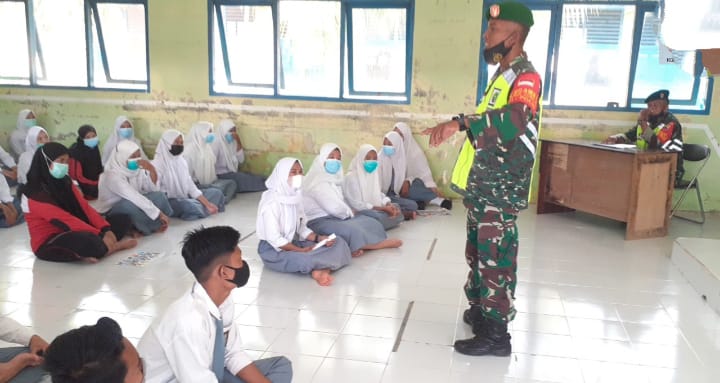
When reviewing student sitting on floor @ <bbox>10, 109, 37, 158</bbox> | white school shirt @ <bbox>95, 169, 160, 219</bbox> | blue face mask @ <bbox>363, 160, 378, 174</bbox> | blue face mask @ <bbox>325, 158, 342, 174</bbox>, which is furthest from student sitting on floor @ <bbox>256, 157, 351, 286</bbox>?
student sitting on floor @ <bbox>10, 109, 37, 158</bbox>

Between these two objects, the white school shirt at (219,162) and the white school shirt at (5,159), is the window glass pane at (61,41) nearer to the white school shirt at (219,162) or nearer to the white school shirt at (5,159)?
the white school shirt at (5,159)

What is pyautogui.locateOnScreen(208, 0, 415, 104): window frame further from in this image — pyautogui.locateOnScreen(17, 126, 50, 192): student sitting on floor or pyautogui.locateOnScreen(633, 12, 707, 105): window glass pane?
pyautogui.locateOnScreen(633, 12, 707, 105): window glass pane

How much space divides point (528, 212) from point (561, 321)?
9.92 feet

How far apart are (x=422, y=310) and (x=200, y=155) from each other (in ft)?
12.7

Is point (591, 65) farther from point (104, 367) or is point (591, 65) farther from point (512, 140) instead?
point (104, 367)

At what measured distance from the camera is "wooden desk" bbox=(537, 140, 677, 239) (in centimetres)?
515

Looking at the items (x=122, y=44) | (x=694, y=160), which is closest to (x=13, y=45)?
(x=122, y=44)

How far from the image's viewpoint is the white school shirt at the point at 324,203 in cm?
460

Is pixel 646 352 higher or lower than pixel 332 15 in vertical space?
lower

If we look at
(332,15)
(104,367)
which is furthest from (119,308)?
(332,15)

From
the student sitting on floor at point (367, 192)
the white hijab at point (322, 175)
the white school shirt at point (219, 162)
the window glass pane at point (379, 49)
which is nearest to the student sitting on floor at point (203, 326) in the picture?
the white hijab at point (322, 175)

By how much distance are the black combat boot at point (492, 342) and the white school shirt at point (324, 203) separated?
1925 mm

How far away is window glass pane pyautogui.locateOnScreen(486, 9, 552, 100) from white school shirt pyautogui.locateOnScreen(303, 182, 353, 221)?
2847 mm

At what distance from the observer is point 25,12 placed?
7.76m
